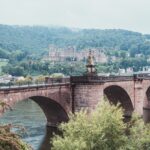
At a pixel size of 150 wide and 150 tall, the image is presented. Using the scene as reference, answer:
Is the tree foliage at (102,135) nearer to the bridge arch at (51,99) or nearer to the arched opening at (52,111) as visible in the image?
the bridge arch at (51,99)

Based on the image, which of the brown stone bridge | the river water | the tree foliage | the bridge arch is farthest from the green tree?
the brown stone bridge

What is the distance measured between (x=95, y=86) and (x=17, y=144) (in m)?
40.3

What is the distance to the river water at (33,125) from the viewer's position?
49.5 metres

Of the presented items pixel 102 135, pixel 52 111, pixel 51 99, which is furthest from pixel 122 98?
pixel 102 135

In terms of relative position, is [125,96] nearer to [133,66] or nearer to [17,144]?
[17,144]

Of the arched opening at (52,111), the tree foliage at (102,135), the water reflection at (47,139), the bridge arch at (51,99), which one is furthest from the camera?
Answer: the arched opening at (52,111)

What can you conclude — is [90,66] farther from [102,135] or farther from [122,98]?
[102,135]

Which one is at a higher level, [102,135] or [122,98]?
[122,98]

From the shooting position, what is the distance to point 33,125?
59.2 m

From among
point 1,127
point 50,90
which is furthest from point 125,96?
point 1,127

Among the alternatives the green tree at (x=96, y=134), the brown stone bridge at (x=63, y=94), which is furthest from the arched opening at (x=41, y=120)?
the green tree at (x=96, y=134)

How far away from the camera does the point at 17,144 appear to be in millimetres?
13867

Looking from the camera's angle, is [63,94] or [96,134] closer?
[96,134]

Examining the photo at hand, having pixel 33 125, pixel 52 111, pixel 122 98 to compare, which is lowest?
pixel 33 125
